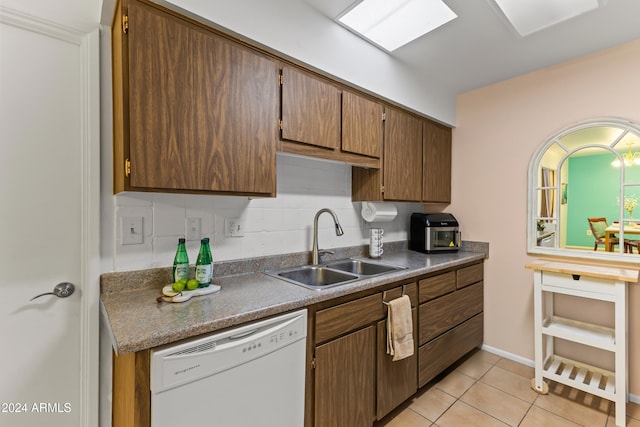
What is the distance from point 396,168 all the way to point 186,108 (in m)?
1.60

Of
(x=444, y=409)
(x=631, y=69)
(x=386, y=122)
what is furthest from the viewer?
(x=386, y=122)

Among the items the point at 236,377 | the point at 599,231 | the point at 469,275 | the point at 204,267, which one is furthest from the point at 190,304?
the point at 599,231

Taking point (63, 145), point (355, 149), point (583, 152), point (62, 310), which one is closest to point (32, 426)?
point (62, 310)

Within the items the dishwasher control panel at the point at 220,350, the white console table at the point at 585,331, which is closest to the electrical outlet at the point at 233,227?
the dishwasher control panel at the point at 220,350

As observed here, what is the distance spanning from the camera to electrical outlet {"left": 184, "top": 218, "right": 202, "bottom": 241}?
1557 millimetres

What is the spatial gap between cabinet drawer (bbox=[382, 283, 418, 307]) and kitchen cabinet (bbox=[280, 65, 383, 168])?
88 centimetres

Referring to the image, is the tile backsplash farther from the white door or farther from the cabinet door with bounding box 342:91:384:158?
the cabinet door with bounding box 342:91:384:158

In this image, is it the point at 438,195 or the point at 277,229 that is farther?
the point at 438,195

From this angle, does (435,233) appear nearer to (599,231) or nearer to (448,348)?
(448,348)

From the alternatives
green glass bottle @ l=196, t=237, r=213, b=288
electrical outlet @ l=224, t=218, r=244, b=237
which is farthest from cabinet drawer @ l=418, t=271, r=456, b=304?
green glass bottle @ l=196, t=237, r=213, b=288

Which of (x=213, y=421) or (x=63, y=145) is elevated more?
(x=63, y=145)

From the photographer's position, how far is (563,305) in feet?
7.70

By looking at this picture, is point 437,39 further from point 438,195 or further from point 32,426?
point 32,426

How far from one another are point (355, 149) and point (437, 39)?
0.92 metres
